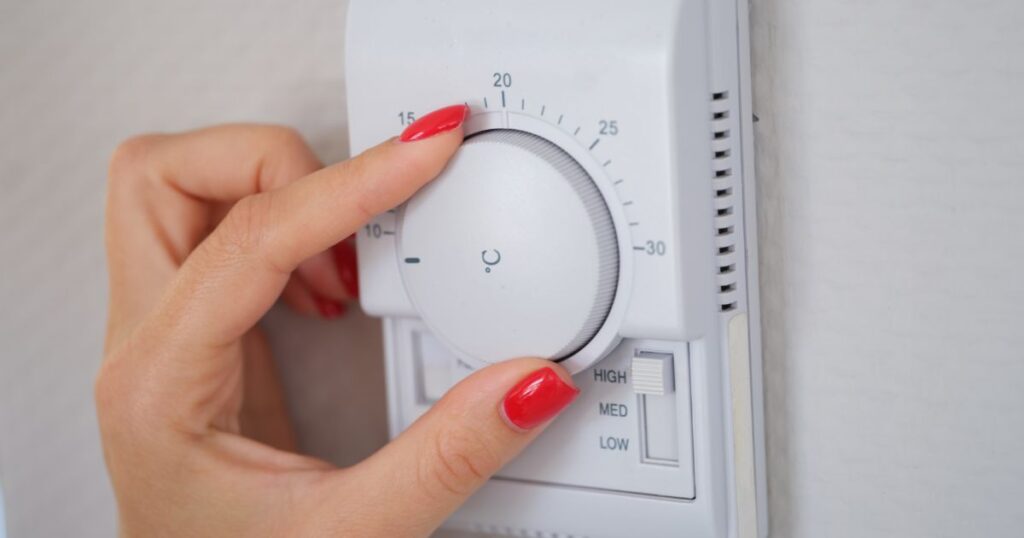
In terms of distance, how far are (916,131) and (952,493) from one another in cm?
14

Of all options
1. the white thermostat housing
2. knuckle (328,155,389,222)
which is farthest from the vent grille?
knuckle (328,155,389,222)

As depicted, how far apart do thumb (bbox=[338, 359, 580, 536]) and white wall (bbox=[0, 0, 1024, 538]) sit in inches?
4.1

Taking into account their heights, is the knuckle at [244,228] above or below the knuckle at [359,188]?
below

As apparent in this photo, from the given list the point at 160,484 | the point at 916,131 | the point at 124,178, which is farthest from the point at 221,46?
the point at 916,131

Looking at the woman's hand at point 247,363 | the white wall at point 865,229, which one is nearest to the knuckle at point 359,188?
the woman's hand at point 247,363

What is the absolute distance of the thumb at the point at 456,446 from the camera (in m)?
0.39

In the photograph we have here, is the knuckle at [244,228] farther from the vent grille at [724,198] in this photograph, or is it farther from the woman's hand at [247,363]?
the vent grille at [724,198]

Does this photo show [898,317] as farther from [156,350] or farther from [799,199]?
[156,350]

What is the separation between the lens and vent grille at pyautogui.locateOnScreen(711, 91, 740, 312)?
0.39 meters

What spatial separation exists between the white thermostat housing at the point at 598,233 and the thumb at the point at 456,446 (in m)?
0.02

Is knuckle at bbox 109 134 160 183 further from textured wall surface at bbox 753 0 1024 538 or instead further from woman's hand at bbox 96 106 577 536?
textured wall surface at bbox 753 0 1024 538

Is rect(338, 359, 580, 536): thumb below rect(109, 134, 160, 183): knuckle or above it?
below

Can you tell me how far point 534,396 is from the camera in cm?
39

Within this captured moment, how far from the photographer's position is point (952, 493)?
0.42 meters
